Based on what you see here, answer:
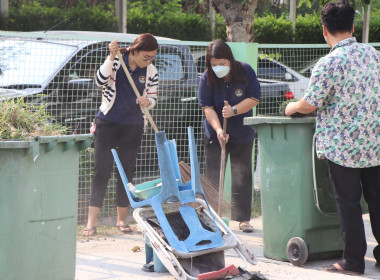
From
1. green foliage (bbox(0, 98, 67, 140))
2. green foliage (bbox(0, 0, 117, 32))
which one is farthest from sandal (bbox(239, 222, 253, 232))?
green foliage (bbox(0, 0, 117, 32))

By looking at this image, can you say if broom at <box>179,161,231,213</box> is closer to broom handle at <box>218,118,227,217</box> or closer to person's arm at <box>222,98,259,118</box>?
broom handle at <box>218,118,227,217</box>

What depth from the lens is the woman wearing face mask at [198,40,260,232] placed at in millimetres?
6199

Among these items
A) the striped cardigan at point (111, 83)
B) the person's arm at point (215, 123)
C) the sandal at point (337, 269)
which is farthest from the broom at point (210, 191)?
the sandal at point (337, 269)

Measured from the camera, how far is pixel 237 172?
6.57 m

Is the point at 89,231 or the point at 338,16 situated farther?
the point at 89,231

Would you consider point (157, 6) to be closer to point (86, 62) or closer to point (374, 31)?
point (374, 31)

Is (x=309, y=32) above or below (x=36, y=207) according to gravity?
above

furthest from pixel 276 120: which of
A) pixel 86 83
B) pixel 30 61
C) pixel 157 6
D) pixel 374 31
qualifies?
pixel 157 6

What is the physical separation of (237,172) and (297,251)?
150 cm

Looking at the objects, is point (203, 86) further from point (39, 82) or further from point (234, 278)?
point (234, 278)

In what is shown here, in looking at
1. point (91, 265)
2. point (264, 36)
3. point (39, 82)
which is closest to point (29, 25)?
point (264, 36)

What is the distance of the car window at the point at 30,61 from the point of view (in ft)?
21.8

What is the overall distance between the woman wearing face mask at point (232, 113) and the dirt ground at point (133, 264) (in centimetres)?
55

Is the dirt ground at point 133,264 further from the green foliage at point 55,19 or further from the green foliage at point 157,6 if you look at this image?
the green foliage at point 157,6
